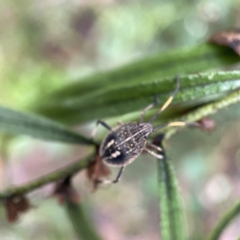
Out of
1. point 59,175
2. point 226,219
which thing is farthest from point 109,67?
point 226,219

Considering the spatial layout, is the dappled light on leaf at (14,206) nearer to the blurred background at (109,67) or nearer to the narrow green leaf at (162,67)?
the narrow green leaf at (162,67)

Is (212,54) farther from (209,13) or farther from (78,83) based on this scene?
(209,13)

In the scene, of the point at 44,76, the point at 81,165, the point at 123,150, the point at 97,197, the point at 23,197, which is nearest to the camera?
the point at 81,165

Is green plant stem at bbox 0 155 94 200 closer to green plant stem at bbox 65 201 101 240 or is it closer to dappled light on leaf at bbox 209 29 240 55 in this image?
green plant stem at bbox 65 201 101 240

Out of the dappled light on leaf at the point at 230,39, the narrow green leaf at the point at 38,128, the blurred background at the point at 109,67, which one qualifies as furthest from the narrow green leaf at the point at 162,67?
the blurred background at the point at 109,67

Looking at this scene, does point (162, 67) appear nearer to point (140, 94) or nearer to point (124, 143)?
point (140, 94)

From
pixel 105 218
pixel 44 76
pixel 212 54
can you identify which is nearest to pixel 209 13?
pixel 44 76
